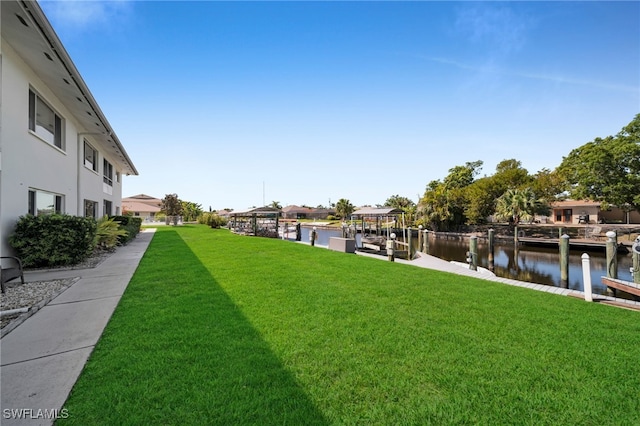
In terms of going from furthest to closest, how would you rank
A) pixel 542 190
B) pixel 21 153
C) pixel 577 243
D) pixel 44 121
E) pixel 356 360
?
pixel 542 190 → pixel 577 243 → pixel 44 121 → pixel 21 153 → pixel 356 360

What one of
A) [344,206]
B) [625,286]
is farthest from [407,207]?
[625,286]

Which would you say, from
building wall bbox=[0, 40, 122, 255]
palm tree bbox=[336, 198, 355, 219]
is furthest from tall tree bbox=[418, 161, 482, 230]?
building wall bbox=[0, 40, 122, 255]

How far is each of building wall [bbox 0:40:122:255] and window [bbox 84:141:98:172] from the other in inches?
123

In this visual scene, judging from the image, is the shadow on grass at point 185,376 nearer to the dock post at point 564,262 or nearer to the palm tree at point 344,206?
the dock post at point 564,262

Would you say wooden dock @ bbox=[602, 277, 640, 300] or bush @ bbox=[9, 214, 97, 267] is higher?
bush @ bbox=[9, 214, 97, 267]

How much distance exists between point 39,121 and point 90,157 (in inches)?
259

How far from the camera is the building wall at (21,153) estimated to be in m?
6.62

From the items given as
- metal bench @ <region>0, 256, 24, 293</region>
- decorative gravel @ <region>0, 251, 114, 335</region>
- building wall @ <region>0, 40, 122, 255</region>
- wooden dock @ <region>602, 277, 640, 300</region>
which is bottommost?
wooden dock @ <region>602, 277, 640, 300</region>

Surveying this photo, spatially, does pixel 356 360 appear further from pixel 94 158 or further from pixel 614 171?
pixel 614 171

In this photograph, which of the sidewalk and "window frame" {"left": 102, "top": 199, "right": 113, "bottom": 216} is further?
"window frame" {"left": 102, "top": 199, "right": 113, "bottom": 216}

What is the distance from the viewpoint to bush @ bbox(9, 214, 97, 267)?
286 inches

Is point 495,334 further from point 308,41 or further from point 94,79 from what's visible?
point 94,79

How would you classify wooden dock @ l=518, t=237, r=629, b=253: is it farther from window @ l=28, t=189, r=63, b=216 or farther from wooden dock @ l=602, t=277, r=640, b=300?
window @ l=28, t=189, r=63, b=216

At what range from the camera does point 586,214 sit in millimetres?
40969
